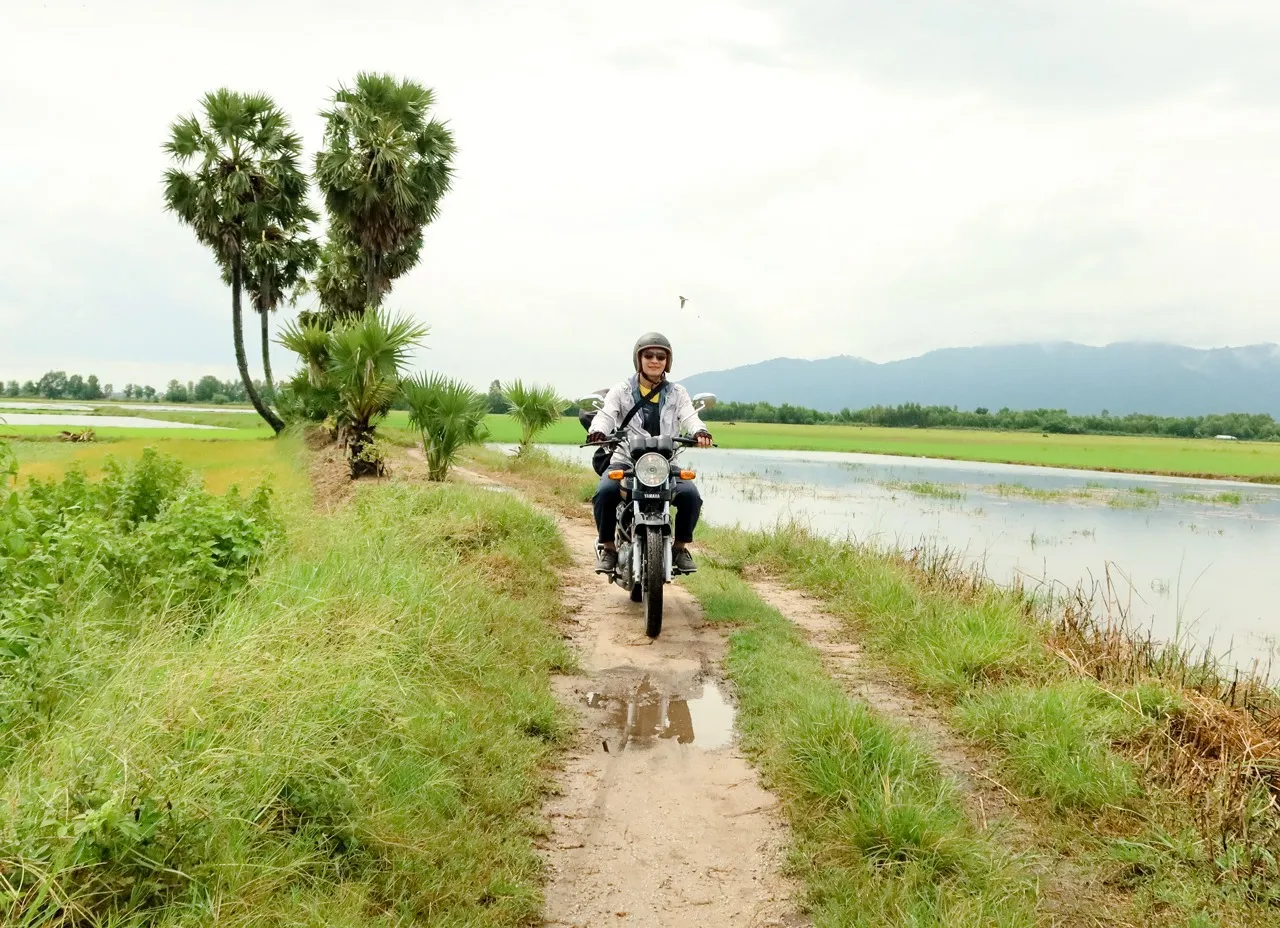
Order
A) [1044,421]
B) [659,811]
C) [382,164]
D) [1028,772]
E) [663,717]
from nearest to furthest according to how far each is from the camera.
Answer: [659,811] < [1028,772] < [663,717] < [382,164] < [1044,421]

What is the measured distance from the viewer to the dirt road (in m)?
2.76

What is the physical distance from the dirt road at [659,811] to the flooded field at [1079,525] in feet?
11.4

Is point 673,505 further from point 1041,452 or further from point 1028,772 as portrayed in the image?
point 1041,452

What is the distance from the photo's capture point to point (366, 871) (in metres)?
2.56

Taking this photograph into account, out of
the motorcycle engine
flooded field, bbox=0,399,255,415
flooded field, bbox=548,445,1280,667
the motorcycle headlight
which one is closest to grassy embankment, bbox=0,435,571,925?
the motorcycle engine

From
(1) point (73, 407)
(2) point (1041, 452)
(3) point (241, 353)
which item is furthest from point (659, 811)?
(1) point (73, 407)

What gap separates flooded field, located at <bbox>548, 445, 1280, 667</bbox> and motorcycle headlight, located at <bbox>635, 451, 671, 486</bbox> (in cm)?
346

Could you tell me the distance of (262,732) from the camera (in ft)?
8.97

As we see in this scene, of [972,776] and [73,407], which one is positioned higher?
[73,407]

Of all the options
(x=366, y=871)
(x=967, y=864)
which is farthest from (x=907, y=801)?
(x=366, y=871)

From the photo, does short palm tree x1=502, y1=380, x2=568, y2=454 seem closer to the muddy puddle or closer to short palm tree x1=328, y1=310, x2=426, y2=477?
short palm tree x1=328, y1=310, x2=426, y2=477

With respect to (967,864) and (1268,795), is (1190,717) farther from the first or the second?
(967,864)

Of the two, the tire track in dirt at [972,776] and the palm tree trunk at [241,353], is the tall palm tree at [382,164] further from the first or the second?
the tire track in dirt at [972,776]

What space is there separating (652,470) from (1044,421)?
73.6 meters
